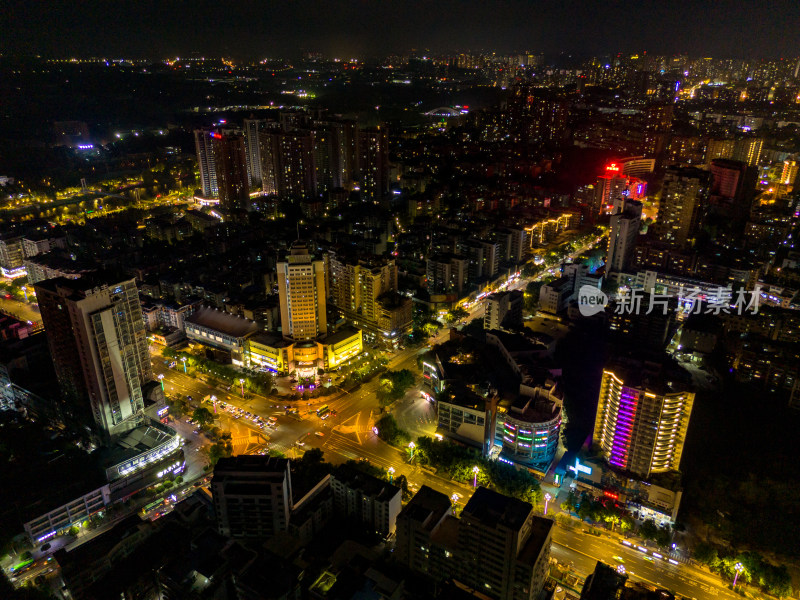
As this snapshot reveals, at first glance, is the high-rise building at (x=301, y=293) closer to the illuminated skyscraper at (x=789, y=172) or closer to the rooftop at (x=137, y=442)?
the rooftop at (x=137, y=442)

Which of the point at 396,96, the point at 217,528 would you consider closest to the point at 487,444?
the point at 217,528

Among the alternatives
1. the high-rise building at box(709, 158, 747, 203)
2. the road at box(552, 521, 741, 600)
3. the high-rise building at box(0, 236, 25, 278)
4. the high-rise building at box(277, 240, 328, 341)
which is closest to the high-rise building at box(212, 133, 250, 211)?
the high-rise building at box(0, 236, 25, 278)

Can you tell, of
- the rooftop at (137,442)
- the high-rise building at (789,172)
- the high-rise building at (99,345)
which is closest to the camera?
the rooftop at (137,442)

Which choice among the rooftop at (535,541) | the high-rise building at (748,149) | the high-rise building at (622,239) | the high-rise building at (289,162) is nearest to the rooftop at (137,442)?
the rooftop at (535,541)

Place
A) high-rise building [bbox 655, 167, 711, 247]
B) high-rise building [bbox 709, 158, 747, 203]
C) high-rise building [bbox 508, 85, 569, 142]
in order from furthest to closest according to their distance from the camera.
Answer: high-rise building [bbox 508, 85, 569, 142]
high-rise building [bbox 709, 158, 747, 203]
high-rise building [bbox 655, 167, 711, 247]

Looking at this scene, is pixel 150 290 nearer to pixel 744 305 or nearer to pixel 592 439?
pixel 592 439

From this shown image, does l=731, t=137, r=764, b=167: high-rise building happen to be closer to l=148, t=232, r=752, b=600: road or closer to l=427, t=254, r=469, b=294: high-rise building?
l=427, t=254, r=469, b=294: high-rise building
